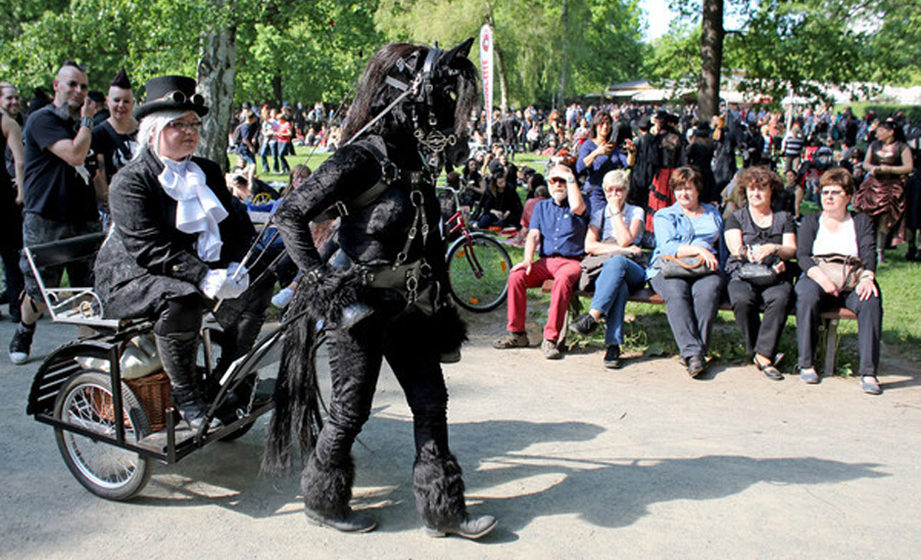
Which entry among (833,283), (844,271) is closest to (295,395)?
(833,283)

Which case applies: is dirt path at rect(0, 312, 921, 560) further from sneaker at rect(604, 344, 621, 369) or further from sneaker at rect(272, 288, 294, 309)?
sneaker at rect(272, 288, 294, 309)

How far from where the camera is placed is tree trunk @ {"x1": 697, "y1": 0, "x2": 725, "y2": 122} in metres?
13.1

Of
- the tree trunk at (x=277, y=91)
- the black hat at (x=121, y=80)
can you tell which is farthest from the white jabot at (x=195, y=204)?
the tree trunk at (x=277, y=91)

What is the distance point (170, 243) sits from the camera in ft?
12.1

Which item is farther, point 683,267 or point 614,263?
point 614,263

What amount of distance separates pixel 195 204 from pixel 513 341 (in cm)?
343

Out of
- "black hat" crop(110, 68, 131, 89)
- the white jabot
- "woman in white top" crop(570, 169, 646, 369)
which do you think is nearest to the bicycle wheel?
"woman in white top" crop(570, 169, 646, 369)

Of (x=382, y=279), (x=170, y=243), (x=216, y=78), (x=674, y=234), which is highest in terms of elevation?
(x=216, y=78)

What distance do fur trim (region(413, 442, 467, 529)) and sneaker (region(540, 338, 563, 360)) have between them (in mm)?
2943

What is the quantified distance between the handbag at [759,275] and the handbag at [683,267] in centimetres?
25

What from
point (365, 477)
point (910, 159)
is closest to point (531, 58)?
point (910, 159)

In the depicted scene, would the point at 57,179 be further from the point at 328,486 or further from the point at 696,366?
the point at 696,366

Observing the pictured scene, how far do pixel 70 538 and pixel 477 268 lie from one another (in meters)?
5.02

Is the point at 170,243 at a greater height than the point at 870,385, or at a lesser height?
greater
